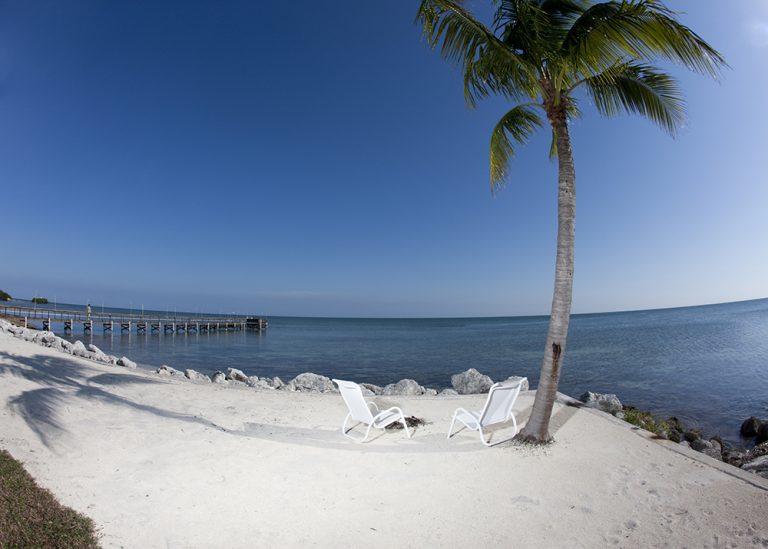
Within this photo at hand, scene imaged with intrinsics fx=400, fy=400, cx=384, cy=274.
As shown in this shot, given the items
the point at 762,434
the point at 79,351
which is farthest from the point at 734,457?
the point at 79,351

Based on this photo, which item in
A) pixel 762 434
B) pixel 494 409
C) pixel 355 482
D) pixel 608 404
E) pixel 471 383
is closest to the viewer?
pixel 355 482

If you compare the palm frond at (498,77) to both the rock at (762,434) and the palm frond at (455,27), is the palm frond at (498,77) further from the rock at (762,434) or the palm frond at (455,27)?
the rock at (762,434)

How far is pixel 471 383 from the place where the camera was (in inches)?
512

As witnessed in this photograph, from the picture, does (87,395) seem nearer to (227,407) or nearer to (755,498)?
(227,407)

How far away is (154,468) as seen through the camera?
4805mm

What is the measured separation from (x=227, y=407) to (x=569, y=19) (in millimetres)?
8828

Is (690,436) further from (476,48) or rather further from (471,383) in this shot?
(476,48)

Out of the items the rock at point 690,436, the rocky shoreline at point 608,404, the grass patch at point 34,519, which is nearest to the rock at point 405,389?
the rocky shoreline at point 608,404

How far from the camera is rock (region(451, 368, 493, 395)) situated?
1259cm

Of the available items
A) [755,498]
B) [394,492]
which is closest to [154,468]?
[394,492]

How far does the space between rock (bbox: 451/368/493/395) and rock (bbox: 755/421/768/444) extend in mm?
6321

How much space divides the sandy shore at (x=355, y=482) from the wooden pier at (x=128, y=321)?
41.3 meters

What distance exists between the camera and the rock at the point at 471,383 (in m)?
12.6

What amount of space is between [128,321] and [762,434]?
5268 centimetres
